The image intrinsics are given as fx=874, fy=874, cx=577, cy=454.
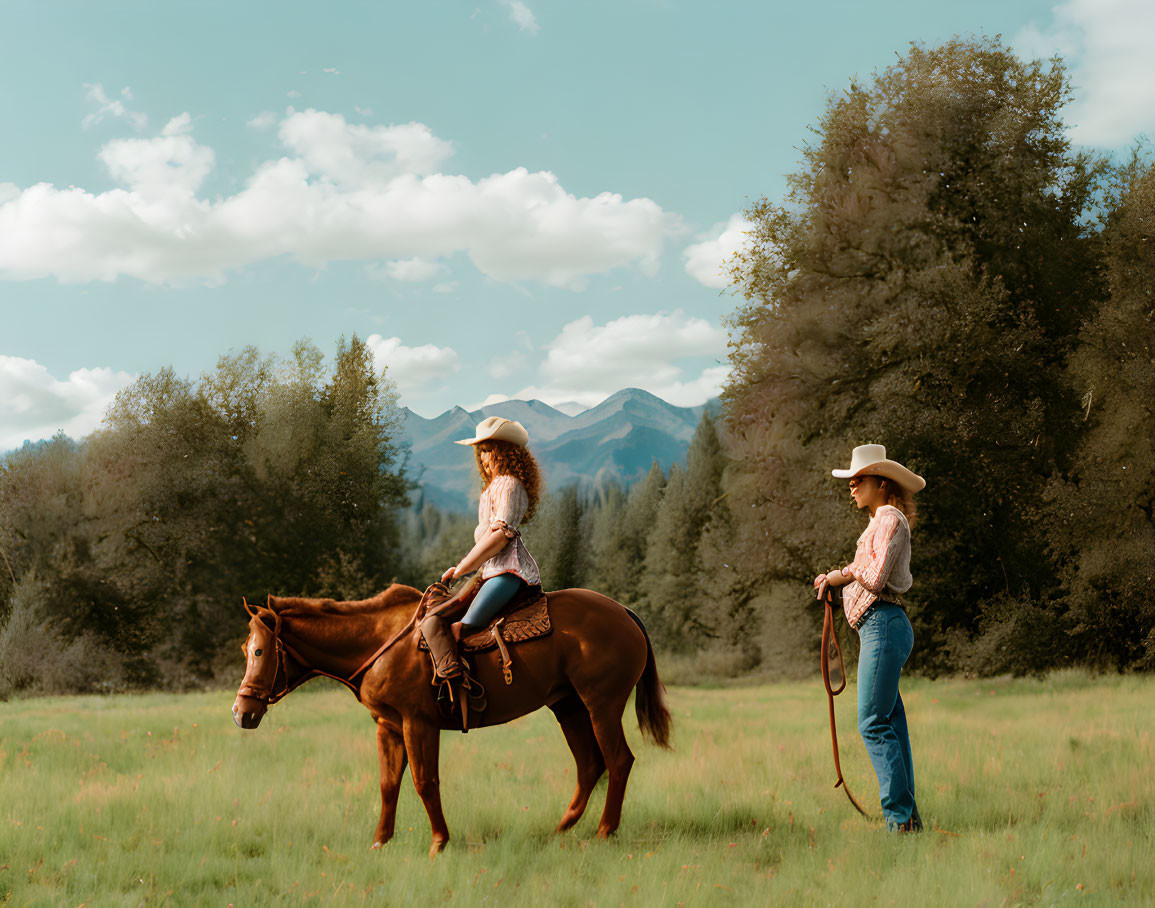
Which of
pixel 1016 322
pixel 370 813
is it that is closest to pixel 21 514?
pixel 370 813

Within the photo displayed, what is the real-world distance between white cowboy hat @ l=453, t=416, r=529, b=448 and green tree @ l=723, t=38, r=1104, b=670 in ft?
44.0

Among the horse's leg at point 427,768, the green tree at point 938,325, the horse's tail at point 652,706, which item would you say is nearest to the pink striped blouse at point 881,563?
the horse's tail at point 652,706

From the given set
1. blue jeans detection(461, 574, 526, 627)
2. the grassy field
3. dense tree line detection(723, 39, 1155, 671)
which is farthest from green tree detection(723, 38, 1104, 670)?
blue jeans detection(461, 574, 526, 627)

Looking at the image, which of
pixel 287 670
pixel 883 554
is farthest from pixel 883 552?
pixel 287 670

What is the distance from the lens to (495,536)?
596cm

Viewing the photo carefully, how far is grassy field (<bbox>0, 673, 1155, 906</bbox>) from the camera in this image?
517 centimetres

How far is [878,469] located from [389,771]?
4.17 meters

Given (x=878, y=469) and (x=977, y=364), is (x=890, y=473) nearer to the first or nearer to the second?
(x=878, y=469)

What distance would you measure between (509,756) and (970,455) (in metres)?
13.2

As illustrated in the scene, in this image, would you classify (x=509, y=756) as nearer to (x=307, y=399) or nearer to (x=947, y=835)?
(x=947, y=835)

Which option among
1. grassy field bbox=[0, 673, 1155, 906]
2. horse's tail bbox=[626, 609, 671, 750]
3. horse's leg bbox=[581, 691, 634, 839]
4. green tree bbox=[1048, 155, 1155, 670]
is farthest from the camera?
green tree bbox=[1048, 155, 1155, 670]

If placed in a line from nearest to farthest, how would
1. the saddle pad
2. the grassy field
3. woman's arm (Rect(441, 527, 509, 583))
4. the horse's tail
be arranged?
the grassy field, woman's arm (Rect(441, 527, 509, 583)), the saddle pad, the horse's tail

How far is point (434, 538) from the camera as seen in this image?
35312mm

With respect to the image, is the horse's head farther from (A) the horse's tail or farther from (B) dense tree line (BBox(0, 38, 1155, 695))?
(B) dense tree line (BBox(0, 38, 1155, 695))
